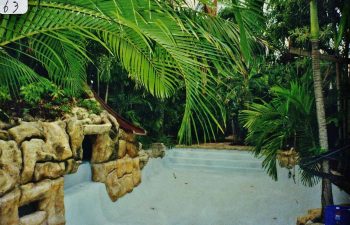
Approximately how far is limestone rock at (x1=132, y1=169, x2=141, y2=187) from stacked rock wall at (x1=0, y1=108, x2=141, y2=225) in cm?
75

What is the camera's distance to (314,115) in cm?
449

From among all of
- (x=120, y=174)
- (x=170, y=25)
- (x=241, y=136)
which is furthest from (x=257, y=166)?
(x=170, y=25)

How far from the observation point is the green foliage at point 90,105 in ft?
21.0

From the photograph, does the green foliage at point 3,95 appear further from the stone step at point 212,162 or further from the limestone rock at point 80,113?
the stone step at point 212,162

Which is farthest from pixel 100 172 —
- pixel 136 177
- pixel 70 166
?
pixel 136 177

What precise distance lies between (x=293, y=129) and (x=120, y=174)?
144 inches

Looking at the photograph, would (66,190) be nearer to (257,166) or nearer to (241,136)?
(257,166)

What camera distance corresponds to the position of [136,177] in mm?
7465

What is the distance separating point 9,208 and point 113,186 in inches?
106

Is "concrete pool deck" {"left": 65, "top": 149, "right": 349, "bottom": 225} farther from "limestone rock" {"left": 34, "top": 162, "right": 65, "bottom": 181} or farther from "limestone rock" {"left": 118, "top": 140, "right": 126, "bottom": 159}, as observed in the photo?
"limestone rock" {"left": 118, "top": 140, "right": 126, "bottom": 159}

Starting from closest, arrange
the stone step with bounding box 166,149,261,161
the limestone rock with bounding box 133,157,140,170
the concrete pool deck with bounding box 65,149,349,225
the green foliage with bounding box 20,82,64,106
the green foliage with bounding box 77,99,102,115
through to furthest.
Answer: the green foliage with bounding box 20,82,64,106 → the concrete pool deck with bounding box 65,149,349,225 → the green foliage with bounding box 77,99,102,115 → the limestone rock with bounding box 133,157,140,170 → the stone step with bounding box 166,149,261,161

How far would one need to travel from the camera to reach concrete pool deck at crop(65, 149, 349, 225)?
219 inches

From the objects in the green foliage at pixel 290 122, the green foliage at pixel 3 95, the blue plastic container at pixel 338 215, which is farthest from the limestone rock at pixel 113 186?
the blue plastic container at pixel 338 215

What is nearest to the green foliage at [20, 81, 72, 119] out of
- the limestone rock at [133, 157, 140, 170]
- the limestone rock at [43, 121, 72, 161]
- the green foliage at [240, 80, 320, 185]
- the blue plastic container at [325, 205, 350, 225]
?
the limestone rock at [43, 121, 72, 161]
